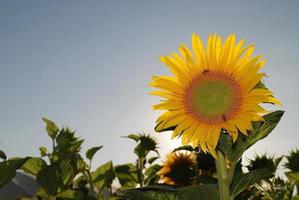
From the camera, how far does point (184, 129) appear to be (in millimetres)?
1834

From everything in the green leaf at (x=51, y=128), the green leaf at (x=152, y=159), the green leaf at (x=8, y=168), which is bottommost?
the green leaf at (x=8, y=168)

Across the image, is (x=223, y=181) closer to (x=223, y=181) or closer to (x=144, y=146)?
(x=223, y=181)

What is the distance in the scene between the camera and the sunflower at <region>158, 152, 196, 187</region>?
356cm

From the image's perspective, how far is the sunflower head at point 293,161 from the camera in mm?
3375

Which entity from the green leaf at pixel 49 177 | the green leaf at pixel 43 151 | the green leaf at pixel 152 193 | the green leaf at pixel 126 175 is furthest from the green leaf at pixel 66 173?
the green leaf at pixel 152 193

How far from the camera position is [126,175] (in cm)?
388

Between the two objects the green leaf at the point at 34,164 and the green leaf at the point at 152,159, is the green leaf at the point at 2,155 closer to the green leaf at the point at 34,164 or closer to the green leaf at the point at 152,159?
the green leaf at the point at 34,164

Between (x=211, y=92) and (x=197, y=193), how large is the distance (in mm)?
452

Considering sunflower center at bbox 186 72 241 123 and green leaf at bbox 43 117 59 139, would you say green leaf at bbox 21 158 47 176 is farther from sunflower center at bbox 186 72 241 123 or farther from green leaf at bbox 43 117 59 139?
sunflower center at bbox 186 72 241 123

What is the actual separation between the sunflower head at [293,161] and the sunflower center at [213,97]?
1.80 metres

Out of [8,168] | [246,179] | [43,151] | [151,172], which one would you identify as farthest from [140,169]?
[246,179]

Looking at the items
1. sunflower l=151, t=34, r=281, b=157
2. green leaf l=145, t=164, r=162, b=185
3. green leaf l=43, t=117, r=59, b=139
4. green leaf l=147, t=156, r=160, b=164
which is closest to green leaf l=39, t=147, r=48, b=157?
green leaf l=43, t=117, r=59, b=139

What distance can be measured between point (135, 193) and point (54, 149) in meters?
1.57

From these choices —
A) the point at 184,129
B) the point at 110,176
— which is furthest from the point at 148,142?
the point at 184,129
